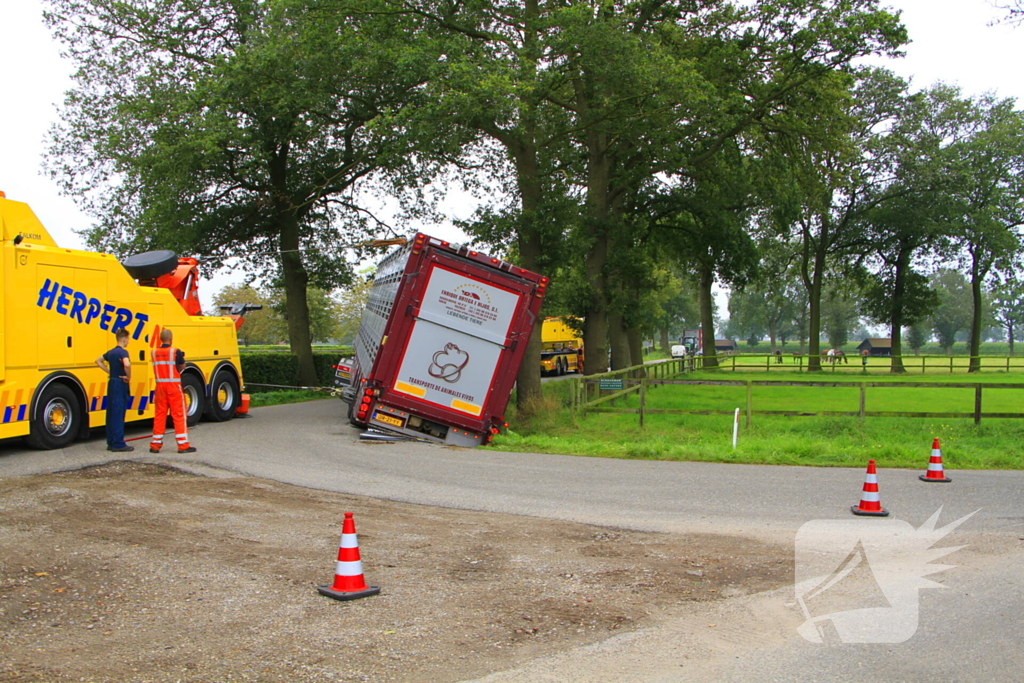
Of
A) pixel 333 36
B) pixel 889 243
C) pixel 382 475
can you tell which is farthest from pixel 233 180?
pixel 889 243

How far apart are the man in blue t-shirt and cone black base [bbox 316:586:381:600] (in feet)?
25.6

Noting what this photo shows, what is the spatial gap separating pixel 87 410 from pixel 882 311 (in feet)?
154

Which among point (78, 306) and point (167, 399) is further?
point (78, 306)

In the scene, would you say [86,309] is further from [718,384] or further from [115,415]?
[718,384]

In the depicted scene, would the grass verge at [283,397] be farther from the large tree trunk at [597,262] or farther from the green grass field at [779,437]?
the large tree trunk at [597,262]

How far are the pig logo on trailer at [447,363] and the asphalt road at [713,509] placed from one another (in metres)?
1.38

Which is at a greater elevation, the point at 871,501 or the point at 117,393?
the point at 117,393

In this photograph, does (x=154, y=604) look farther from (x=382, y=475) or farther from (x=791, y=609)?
(x=382, y=475)

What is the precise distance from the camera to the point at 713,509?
9.16 m

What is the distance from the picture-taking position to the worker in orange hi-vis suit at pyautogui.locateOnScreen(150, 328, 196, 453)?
12680mm

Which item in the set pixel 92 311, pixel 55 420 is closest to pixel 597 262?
pixel 92 311

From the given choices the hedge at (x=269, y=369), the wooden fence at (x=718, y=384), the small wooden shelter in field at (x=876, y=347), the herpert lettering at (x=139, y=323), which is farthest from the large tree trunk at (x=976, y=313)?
the small wooden shelter in field at (x=876, y=347)

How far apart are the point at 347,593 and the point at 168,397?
842cm
